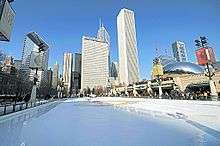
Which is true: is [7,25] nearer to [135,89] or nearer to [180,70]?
[135,89]

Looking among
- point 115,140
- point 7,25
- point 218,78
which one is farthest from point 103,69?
point 115,140

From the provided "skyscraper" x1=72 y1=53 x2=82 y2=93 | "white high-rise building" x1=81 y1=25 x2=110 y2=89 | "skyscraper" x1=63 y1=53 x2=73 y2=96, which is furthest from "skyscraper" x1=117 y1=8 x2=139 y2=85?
"skyscraper" x1=63 y1=53 x2=73 y2=96

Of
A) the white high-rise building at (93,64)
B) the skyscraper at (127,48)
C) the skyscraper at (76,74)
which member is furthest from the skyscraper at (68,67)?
the skyscraper at (127,48)

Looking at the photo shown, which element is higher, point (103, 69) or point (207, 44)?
point (103, 69)

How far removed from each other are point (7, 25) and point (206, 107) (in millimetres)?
17391

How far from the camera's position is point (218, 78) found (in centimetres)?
4250

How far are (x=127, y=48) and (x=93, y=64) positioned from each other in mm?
32200

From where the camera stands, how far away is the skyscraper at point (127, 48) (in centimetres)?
15388

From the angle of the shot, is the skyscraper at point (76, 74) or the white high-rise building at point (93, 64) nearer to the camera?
the white high-rise building at point (93, 64)

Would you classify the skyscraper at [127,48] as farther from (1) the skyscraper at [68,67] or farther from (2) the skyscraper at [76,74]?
(1) the skyscraper at [68,67]

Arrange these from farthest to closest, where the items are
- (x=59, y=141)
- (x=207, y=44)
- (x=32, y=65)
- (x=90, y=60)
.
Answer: (x=90, y=60), (x=207, y=44), (x=32, y=65), (x=59, y=141)

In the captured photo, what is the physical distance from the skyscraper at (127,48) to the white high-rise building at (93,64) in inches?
593

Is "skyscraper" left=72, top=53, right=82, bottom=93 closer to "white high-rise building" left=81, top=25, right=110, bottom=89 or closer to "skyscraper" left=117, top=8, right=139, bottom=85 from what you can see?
"white high-rise building" left=81, top=25, right=110, bottom=89

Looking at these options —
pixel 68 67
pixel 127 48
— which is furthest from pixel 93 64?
pixel 127 48
